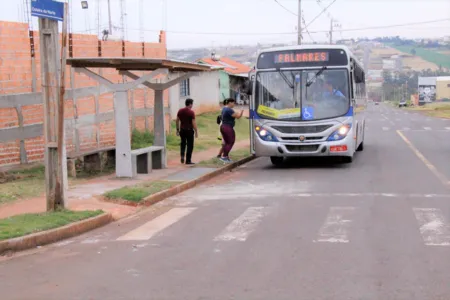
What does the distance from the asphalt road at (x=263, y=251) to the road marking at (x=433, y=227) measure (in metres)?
0.02

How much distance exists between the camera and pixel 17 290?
599 centimetres

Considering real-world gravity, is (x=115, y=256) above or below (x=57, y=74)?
below

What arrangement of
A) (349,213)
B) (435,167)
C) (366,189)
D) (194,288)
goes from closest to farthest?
(194,288) → (349,213) → (366,189) → (435,167)

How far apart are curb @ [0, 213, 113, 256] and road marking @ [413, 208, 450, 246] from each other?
4.72 metres

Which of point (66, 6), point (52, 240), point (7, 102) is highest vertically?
point (66, 6)

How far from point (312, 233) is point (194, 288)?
2765mm

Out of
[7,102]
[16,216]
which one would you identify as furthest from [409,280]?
[7,102]

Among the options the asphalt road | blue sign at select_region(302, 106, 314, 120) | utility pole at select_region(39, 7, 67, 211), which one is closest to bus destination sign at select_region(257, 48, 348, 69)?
blue sign at select_region(302, 106, 314, 120)

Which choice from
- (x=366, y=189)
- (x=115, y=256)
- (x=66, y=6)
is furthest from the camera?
(x=366, y=189)

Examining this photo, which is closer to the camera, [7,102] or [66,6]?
[66,6]

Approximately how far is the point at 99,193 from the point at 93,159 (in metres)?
3.56

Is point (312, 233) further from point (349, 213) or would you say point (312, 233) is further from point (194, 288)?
point (194, 288)

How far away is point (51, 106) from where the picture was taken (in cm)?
919

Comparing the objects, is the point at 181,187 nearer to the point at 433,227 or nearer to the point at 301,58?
the point at 301,58
